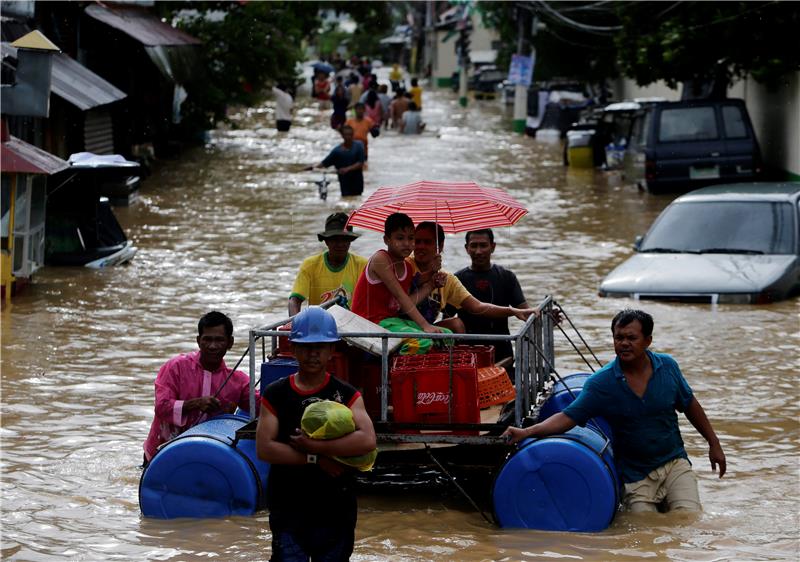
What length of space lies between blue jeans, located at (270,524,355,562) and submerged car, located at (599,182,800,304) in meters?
9.63

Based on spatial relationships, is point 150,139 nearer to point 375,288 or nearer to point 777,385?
point 777,385

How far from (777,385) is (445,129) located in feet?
109

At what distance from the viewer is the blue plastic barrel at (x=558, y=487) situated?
7.77m

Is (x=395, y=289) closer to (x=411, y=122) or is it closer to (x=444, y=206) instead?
(x=444, y=206)

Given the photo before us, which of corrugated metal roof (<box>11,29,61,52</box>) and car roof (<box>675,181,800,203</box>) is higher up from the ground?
corrugated metal roof (<box>11,29,61,52</box>)

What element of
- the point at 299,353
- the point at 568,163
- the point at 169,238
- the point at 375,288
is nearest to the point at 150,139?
the point at 568,163

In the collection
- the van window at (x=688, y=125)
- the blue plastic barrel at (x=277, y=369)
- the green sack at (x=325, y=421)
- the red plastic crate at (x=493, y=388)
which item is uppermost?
the van window at (x=688, y=125)

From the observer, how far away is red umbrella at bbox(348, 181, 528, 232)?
9.47 m

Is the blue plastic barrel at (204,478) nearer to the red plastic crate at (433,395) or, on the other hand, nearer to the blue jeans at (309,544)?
the red plastic crate at (433,395)

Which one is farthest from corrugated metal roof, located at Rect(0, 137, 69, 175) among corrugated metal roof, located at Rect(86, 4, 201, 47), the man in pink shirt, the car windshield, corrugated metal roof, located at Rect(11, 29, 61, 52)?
corrugated metal roof, located at Rect(86, 4, 201, 47)

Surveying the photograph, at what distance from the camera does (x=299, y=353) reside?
5.91m

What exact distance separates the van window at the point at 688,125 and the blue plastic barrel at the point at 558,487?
58.9 feet

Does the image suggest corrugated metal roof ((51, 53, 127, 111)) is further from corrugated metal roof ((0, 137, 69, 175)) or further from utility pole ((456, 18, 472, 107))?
utility pole ((456, 18, 472, 107))


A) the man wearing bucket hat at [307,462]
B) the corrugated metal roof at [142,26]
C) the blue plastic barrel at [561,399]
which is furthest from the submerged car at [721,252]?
the corrugated metal roof at [142,26]
